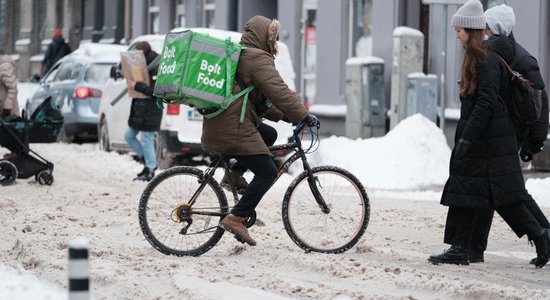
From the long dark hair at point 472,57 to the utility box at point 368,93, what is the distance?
12811 millimetres

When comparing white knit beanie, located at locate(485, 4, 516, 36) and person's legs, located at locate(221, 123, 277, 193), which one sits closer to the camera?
white knit beanie, located at locate(485, 4, 516, 36)

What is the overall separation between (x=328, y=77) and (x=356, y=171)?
7325 millimetres

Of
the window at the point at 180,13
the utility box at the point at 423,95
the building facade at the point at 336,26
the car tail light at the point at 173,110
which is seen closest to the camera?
the car tail light at the point at 173,110

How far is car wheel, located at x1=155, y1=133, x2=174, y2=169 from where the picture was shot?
1759 centimetres

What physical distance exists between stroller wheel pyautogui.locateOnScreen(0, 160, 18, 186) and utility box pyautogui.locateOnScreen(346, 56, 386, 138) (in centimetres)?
783

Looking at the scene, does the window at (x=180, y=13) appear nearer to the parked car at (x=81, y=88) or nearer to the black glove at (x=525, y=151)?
the parked car at (x=81, y=88)

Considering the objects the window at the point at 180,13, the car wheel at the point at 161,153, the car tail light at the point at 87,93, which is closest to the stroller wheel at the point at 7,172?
the car wheel at the point at 161,153

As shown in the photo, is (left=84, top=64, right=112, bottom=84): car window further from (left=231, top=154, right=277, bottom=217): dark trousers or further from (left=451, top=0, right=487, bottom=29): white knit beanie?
(left=451, top=0, right=487, bottom=29): white knit beanie

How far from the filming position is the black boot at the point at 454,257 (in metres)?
9.32

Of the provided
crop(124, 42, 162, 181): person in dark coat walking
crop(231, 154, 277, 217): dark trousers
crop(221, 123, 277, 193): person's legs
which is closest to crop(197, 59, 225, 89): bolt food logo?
crop(231, 154, 277, 217): dark trousers

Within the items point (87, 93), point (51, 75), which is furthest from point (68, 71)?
point (87, 93)

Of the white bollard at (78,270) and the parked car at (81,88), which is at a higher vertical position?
the white bollard at (78,270)

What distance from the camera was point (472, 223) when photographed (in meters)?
9.34

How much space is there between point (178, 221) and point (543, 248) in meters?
2.46
